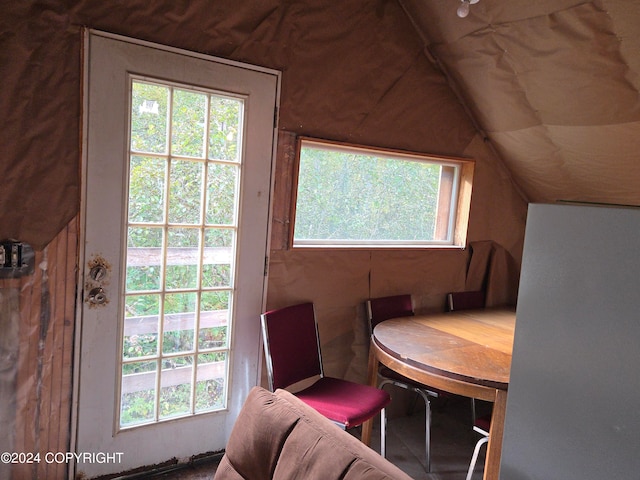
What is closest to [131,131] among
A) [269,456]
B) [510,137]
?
[269,456]

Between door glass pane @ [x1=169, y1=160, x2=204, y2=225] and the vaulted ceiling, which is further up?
the vaulted ceiling

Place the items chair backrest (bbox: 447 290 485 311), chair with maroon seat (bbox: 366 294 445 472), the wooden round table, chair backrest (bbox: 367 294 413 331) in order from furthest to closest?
chair backrest (bbox: 447 290 485 311)
chair backrest (bbox: 367 294 413 331)
chair with maroon seat (bbox: 366 294 445 472)
the wooden round table

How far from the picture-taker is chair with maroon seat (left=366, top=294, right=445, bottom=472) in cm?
278

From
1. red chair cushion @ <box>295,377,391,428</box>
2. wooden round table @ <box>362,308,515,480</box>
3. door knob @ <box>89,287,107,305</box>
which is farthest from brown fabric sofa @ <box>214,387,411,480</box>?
door knob @ <box>89,287,107,305</box>

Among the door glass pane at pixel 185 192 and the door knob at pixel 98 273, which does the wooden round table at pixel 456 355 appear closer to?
the door glass pane at pixel 185 192

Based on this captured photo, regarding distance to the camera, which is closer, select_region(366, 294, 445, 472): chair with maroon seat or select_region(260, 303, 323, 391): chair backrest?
select_region(260, 303, 323, 391): chair backrest

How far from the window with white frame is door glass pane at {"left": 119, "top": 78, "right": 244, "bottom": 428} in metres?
0.44

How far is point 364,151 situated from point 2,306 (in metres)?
2.02

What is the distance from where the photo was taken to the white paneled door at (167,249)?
2.15 metres

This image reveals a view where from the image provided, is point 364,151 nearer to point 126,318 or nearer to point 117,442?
point 126,318

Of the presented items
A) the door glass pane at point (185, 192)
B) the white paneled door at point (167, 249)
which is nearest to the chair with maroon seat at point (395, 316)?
the white paneled door at point (167, 249)

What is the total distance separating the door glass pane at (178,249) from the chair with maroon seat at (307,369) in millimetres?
267

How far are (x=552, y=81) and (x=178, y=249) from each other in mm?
2160

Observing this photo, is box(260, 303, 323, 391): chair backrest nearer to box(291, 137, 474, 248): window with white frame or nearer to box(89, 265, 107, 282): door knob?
box(291, 137, 474, 248): window with white frame
